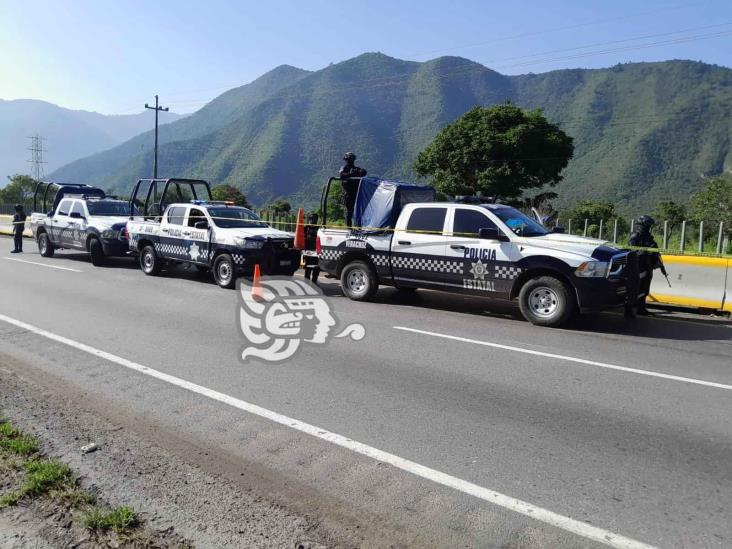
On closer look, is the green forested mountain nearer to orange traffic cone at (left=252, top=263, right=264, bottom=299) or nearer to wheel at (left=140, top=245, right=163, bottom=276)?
wheel at (left=140, top=245, right=163, bottom=276)

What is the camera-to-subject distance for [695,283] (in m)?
11.1

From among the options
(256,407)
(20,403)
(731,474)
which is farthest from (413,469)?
(20,403)

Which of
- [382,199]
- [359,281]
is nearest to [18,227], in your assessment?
[359,281]

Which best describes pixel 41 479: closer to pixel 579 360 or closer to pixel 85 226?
pixel 579 360

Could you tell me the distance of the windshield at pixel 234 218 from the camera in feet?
43.1

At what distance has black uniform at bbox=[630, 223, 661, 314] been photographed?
31.2 feet

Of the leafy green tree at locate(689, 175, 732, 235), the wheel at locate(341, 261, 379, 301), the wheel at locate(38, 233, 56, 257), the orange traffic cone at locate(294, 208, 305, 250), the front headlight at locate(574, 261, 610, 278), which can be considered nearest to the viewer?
the front headlight at locate(574, 261, 610, 278)

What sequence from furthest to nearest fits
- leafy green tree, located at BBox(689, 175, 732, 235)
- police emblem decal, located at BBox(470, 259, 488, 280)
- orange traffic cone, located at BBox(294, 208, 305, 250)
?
leafy green tree, located at BBox(689, 175, 732, 235)
orange traffic cone, located at BBox(294, 208, 305, 250)
police emblem decal, located at BBox(470, 259, 488, 280)

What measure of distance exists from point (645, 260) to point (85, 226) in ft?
47.7

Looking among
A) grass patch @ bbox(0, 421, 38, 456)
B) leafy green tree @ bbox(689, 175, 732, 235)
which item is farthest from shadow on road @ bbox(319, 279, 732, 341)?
leafy green tree @ bbox(689, 175, 732, 235)

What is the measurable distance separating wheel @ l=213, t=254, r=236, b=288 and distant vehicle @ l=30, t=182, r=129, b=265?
5.01m

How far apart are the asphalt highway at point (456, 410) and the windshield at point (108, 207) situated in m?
8.16

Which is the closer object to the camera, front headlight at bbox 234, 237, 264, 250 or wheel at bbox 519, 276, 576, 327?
wheel at bbox 519, 276, 576, 327

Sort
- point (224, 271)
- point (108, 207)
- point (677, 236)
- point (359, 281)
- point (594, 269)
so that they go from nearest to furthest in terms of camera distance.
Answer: point (594, 269)
point (359, 281)
point (224, 271)
point (108, 207)
point (677, 236)
